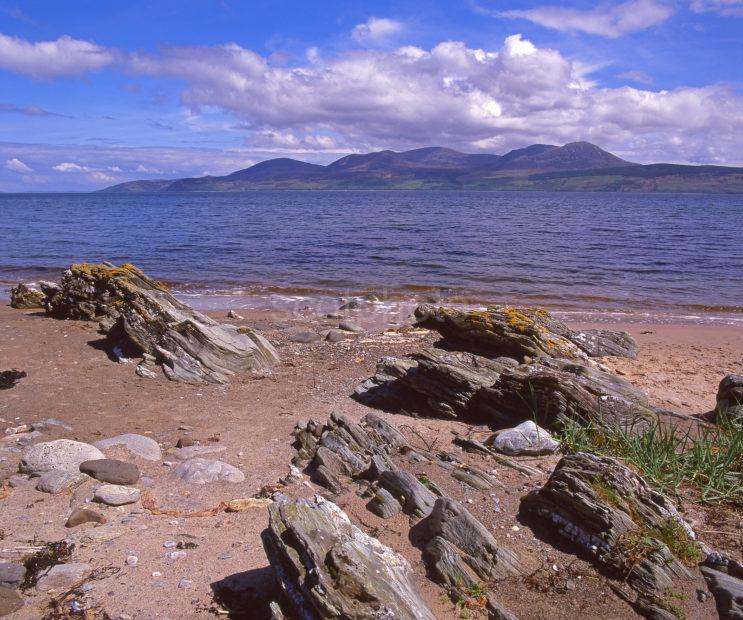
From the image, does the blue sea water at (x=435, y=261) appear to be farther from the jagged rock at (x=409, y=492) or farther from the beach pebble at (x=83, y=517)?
the beach pebble at (x=83, y=517)

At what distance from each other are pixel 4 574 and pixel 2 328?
35.0 feet

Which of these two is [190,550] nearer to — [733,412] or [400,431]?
[400,431]

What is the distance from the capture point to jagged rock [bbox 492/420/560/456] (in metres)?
7.26

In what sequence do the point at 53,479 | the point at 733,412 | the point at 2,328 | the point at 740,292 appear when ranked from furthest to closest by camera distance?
1. the point at 740,292
2. the point at 2,328
3. the point at 733,412
4. the point at 53,479

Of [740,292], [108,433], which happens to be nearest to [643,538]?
[108,433]

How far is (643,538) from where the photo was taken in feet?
16.2

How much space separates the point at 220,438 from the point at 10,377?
4.77 metres

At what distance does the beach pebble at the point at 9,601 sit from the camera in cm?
425

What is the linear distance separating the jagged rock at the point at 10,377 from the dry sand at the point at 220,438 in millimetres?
173

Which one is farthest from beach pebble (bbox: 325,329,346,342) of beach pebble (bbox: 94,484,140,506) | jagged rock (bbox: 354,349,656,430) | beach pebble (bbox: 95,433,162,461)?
beach pebble (bbox: 94,484,140,506)

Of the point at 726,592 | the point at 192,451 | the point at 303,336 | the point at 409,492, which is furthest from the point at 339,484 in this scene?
the point at 303,336

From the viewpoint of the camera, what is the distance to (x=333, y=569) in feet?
12.6

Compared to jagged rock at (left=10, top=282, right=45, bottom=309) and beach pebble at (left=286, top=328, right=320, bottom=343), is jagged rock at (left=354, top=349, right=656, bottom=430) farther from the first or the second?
jagged rock at (left=10, top=282, right=45, bottom=309)

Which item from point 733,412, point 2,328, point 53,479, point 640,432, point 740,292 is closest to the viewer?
point 53,479
